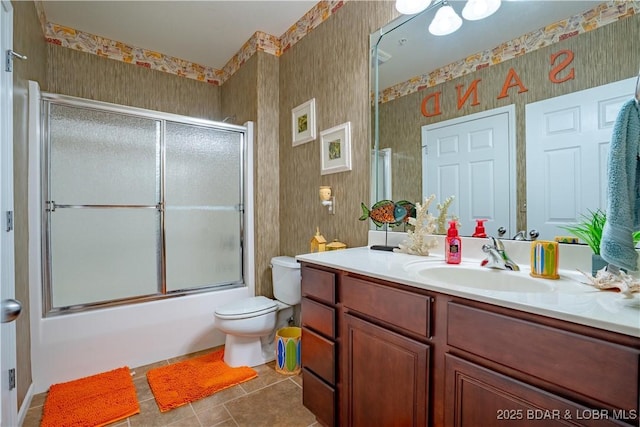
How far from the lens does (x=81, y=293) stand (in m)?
2.00

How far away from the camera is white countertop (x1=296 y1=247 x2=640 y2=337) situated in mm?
655

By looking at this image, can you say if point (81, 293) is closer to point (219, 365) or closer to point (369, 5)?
point (219, 365)

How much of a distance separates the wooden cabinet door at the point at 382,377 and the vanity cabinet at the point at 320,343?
0.08m

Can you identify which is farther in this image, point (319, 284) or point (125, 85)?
point (125, 85)

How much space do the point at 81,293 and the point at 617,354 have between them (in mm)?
2615

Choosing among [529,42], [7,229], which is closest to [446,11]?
[529,42]

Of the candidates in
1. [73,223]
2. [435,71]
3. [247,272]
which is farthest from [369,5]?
[73,223]

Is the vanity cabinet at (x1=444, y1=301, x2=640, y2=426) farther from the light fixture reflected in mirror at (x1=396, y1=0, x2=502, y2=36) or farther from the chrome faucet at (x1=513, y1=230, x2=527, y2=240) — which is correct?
the light fixture reflected in mirror at (x1=396, y1=0, x2=502, y2=36)

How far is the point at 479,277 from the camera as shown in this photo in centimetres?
121

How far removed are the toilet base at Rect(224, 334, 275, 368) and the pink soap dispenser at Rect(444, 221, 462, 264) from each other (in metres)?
1.47

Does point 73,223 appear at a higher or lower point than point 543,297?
higher

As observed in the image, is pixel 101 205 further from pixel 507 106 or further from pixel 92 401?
pixel 507 106

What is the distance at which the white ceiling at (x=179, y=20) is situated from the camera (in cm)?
222

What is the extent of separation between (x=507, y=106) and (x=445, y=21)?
570mm
